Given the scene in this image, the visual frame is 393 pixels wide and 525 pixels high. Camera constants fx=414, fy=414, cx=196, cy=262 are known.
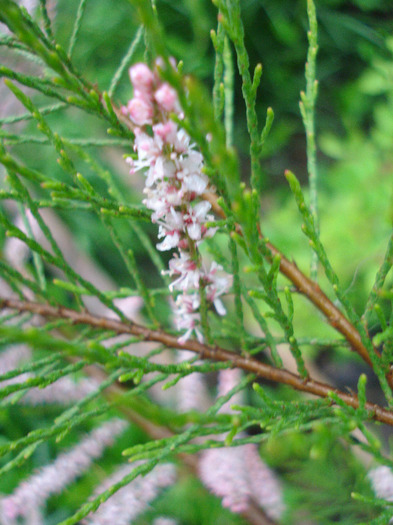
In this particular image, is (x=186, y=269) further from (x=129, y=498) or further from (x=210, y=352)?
(x=129, y=498)

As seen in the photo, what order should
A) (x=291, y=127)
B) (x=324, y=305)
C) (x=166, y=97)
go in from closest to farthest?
(x=166, y=97) < (x=324, y=305) < (x=291, y=127)

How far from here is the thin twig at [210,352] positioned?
0.34 meters

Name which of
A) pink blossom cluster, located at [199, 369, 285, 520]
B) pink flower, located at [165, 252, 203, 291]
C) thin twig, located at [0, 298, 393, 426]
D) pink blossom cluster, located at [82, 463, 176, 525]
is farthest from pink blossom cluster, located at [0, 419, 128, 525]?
pink flower, located at [165, 252, 203, 291]

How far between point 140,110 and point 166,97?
0.8 inches

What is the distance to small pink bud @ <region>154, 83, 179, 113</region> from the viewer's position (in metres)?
0.23

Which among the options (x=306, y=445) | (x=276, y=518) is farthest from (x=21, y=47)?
(x=276, y=518)

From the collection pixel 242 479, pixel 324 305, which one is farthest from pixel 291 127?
pixel 324 305

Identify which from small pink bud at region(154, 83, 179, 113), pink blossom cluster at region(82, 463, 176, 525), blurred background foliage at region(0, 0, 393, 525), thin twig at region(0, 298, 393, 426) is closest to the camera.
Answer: small pink bud at region(154, 83, 179, 113)

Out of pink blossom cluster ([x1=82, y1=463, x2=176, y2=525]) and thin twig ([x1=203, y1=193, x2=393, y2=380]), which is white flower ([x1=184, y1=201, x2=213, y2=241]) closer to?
thin twig ([x1=203, y1=193, x2=393, y2=380])

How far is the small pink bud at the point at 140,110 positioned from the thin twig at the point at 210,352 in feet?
0.69

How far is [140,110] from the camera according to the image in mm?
245

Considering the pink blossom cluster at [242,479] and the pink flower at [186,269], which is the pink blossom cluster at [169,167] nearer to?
the pink flower at [186,269]

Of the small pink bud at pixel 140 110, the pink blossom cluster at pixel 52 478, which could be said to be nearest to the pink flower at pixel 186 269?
the small pink bud at pixel 140 110

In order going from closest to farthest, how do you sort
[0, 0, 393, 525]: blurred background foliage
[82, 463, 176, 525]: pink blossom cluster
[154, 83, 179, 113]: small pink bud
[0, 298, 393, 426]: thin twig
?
[154, 83, 179, 113]: small pink bud < [0, 298, 393, 426]: thin twig < [82, 463, 176, 525]: pink blossom cluster < [0, 0, 393, 525]: blurred background foliage
